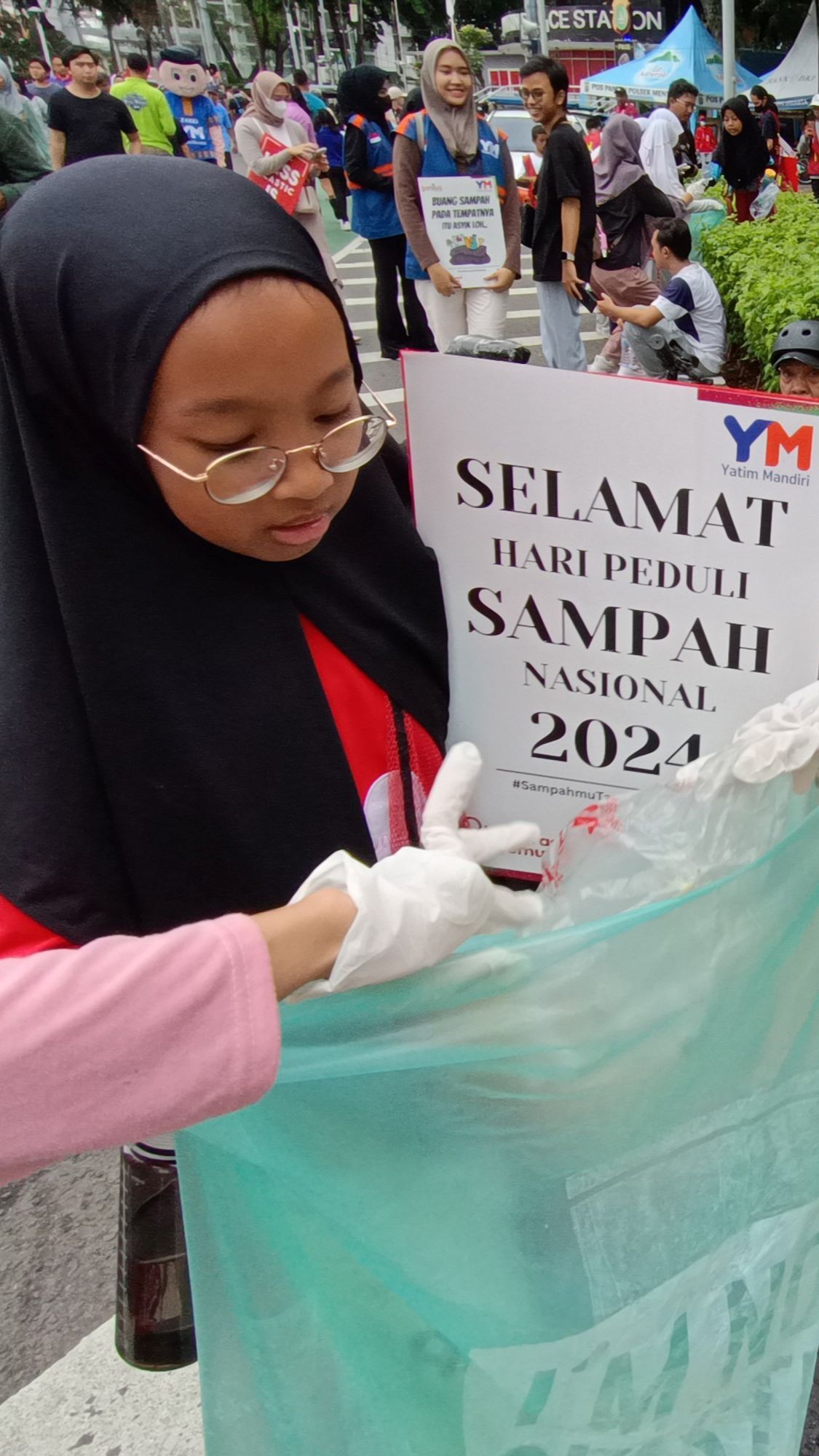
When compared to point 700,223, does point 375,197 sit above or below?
above

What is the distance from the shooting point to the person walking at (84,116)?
25.3ft

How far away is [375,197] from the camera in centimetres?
720

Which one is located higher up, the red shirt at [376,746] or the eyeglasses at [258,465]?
the eyeglasses at [258,465]

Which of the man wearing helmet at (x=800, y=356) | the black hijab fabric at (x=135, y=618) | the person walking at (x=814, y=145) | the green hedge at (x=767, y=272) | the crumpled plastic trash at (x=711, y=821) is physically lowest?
the person walking at (x=814, y=145)

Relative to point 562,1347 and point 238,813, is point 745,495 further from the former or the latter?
point 562,1347

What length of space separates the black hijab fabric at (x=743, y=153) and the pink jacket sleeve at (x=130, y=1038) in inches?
400

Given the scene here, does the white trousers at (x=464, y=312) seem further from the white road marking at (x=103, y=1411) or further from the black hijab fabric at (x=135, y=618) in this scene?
the black hijab fabric at (x=135, y=618)

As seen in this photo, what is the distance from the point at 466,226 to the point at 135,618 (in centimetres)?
559

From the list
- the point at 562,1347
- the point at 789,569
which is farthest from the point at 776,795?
the point at 562,1347

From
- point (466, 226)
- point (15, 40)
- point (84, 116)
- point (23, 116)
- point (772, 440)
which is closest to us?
point (772, 440)

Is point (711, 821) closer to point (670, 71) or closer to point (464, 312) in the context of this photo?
point (464, 312)

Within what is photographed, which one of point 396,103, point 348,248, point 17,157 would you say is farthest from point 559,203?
point 348,248

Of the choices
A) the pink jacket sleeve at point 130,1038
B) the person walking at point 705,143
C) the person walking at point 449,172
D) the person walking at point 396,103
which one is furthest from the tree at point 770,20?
the pink jacket sleeve at point 130,1038

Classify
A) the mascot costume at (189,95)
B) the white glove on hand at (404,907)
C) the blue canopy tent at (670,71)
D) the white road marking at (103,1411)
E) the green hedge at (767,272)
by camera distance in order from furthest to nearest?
the blue canopy tent at (670,71), the mascot costume at (189,95), the green hedge at (767,272), the white road marking at (103,1411), the white glove on hand at (404,907)
